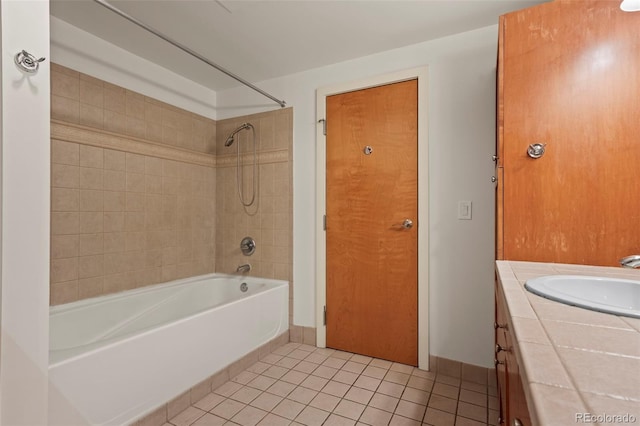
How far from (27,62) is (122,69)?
142cm

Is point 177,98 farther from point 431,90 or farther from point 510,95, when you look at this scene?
point 510,95

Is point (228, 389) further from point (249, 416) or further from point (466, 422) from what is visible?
point (466, 422)

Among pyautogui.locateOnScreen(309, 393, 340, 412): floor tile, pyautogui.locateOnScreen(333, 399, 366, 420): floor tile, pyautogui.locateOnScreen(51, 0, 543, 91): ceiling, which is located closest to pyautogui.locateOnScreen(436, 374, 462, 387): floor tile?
pyautogui.locateOnScreen(333, 399, 366, 420): floor tile

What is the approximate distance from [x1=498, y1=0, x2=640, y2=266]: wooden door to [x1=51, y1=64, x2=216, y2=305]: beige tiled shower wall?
2363 millimetres

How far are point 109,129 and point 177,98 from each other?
69 cm

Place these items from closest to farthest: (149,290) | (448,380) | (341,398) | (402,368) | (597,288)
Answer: (597,288)
(341,398)
(448,380)
(402,368)
(149,290)

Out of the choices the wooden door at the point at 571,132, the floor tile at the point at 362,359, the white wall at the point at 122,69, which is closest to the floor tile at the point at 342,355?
the floor tile at the point at 362,359

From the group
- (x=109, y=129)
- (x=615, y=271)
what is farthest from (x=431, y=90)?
(x=109, y=129)

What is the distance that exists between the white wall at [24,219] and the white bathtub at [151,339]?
0.15m

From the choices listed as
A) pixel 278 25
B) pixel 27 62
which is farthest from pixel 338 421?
pixel 278 25

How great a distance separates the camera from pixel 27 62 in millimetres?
979

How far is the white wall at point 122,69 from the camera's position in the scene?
1873mm

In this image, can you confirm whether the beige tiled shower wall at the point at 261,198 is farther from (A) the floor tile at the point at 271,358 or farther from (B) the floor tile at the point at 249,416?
(B) the floor tile at the point at 249,416

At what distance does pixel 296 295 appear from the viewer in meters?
2.54
